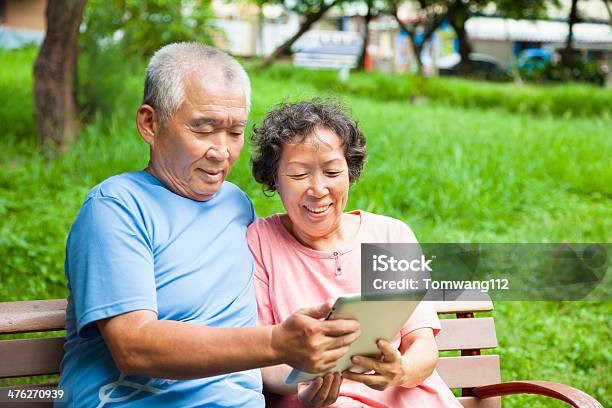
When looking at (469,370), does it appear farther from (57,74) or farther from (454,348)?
(57,74)

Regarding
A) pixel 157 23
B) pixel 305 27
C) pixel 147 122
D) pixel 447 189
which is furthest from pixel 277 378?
pixel 305 27

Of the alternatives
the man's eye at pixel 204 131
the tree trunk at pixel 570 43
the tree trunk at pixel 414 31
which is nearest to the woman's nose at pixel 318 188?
the man's eye at pixel 204 131

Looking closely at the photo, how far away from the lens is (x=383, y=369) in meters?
2.15

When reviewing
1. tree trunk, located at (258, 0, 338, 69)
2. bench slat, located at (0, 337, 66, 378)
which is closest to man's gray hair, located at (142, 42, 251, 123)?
bench slat, located at (0, 337, 66, 378)

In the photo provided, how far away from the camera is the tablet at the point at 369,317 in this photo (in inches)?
70.8

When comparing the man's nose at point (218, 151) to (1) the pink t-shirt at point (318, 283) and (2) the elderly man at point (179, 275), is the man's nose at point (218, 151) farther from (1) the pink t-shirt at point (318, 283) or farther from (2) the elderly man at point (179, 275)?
(1) the pink t-shirt at point (318, 283)

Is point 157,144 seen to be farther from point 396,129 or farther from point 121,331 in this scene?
point 396,129

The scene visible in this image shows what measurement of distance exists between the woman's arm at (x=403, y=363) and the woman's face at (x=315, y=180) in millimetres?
417

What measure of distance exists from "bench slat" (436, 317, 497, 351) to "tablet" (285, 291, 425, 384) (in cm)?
93

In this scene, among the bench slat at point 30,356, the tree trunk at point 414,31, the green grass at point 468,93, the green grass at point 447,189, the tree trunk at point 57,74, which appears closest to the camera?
the bench slat at point 30,356

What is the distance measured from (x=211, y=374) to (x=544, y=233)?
4.67 metres

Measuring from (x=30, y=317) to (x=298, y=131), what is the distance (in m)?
0.93

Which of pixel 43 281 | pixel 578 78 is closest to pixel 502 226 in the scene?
pixel 43 281

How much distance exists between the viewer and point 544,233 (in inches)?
242
